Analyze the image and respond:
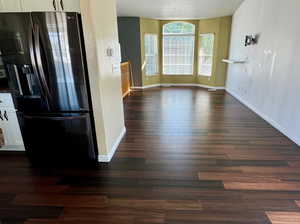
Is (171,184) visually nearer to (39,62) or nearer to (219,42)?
(39,62)

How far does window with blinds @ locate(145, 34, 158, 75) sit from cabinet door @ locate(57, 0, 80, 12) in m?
5.47

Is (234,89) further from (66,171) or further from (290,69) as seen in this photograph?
(66,171)

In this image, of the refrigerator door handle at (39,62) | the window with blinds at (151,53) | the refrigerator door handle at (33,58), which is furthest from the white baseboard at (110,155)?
the window with blinds at (151,53)

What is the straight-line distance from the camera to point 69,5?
200 cm

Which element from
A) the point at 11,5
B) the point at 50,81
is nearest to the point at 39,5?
the point at 11,5

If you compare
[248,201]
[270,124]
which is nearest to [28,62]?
[248,201]

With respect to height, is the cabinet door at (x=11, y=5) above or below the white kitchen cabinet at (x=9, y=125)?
above

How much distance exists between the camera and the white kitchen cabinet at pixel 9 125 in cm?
241

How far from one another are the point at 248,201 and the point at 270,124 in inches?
93.0

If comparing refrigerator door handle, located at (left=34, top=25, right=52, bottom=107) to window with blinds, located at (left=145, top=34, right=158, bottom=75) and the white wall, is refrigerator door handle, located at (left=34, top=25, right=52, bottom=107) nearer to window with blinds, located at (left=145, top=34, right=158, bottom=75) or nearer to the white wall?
the white wall

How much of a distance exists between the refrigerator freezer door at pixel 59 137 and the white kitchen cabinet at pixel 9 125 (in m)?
0.28

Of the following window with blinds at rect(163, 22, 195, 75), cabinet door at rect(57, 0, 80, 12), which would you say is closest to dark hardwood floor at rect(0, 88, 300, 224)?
cabinet door at rect(57, 0, 80, 12)

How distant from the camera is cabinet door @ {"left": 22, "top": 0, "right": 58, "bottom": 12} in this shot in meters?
2.02

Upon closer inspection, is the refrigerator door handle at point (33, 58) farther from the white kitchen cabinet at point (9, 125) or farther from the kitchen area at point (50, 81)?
the white kitchen cabinet at point (9, 125)
